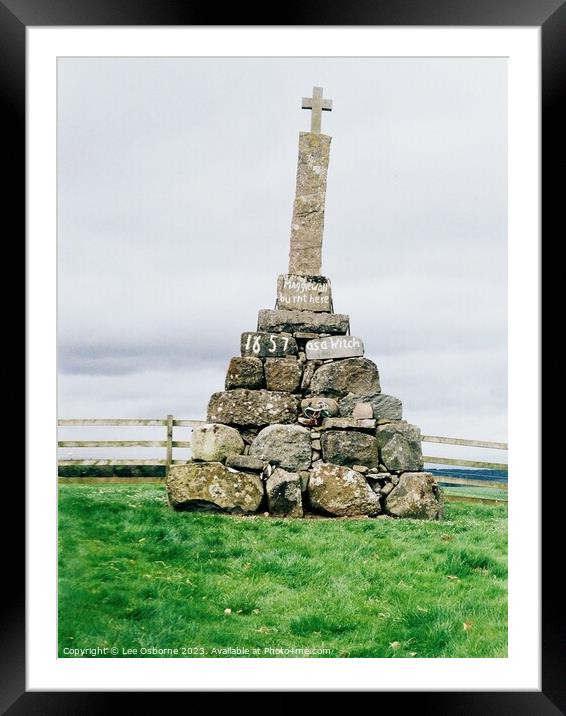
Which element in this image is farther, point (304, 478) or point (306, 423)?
point (306, 423)

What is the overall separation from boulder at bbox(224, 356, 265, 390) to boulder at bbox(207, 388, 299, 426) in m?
0.08

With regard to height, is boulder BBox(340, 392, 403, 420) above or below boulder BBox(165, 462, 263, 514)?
above

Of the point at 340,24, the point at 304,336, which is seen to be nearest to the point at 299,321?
the point at 304,336

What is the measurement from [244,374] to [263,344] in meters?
0.37

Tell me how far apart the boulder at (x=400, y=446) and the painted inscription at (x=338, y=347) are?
820 mm

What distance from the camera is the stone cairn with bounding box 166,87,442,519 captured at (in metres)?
6.38

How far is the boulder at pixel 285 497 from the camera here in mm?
6336

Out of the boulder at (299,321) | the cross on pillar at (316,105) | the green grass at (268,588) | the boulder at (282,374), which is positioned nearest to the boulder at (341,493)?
the green grass at (268,588)

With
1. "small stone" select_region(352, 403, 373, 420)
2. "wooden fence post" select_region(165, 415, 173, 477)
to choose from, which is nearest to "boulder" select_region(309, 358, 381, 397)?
"small stone" select_region(352, 403, 373, 420)

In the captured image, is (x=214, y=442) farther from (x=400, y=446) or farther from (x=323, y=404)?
(x=400, y=446)

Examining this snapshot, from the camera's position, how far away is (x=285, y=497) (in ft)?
20.8

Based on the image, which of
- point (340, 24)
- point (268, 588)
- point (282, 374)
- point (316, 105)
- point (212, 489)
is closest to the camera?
point (340, 24)

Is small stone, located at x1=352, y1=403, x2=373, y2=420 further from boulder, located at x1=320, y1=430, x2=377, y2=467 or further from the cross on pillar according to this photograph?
the cross on pillar
